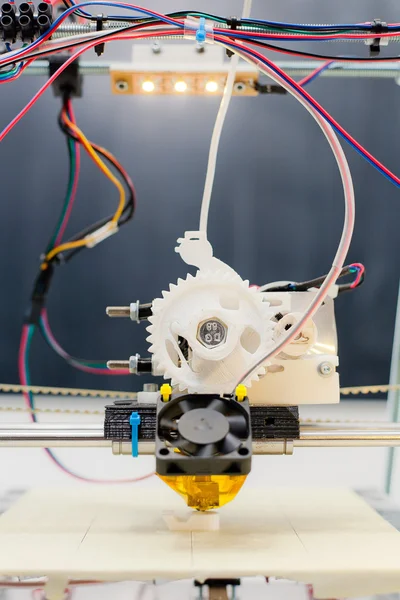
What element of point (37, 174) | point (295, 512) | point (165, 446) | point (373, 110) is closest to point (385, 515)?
point (295, 512)

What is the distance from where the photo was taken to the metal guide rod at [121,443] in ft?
2.29

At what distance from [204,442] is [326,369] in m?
0.25

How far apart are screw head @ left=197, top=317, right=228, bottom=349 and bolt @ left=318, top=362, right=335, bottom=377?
17cm

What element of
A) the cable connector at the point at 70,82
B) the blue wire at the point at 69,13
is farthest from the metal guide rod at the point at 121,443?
the cable connector at the point at 70,82

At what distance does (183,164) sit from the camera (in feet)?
4.67

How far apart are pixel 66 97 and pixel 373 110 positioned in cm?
85

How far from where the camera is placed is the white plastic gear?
0.66m

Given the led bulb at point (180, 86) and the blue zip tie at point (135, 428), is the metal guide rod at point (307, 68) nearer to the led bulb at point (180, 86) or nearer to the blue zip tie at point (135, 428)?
the led bulb at point (180, 86)

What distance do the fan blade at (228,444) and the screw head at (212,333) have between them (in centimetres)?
12

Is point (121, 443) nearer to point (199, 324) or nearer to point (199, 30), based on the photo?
point (199, 324)

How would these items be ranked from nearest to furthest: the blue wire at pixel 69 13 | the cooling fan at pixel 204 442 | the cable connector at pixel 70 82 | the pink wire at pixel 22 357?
the cooling fan at pixel 204 442
the blue wire at pixel 69 13
the cable connector at pixel 70 82
the pink wire at pixel 22 357

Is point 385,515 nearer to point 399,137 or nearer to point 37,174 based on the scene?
point 399,137

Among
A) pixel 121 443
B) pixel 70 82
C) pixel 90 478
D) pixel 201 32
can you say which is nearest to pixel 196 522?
pixel 121 443

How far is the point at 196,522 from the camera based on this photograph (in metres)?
0.73
